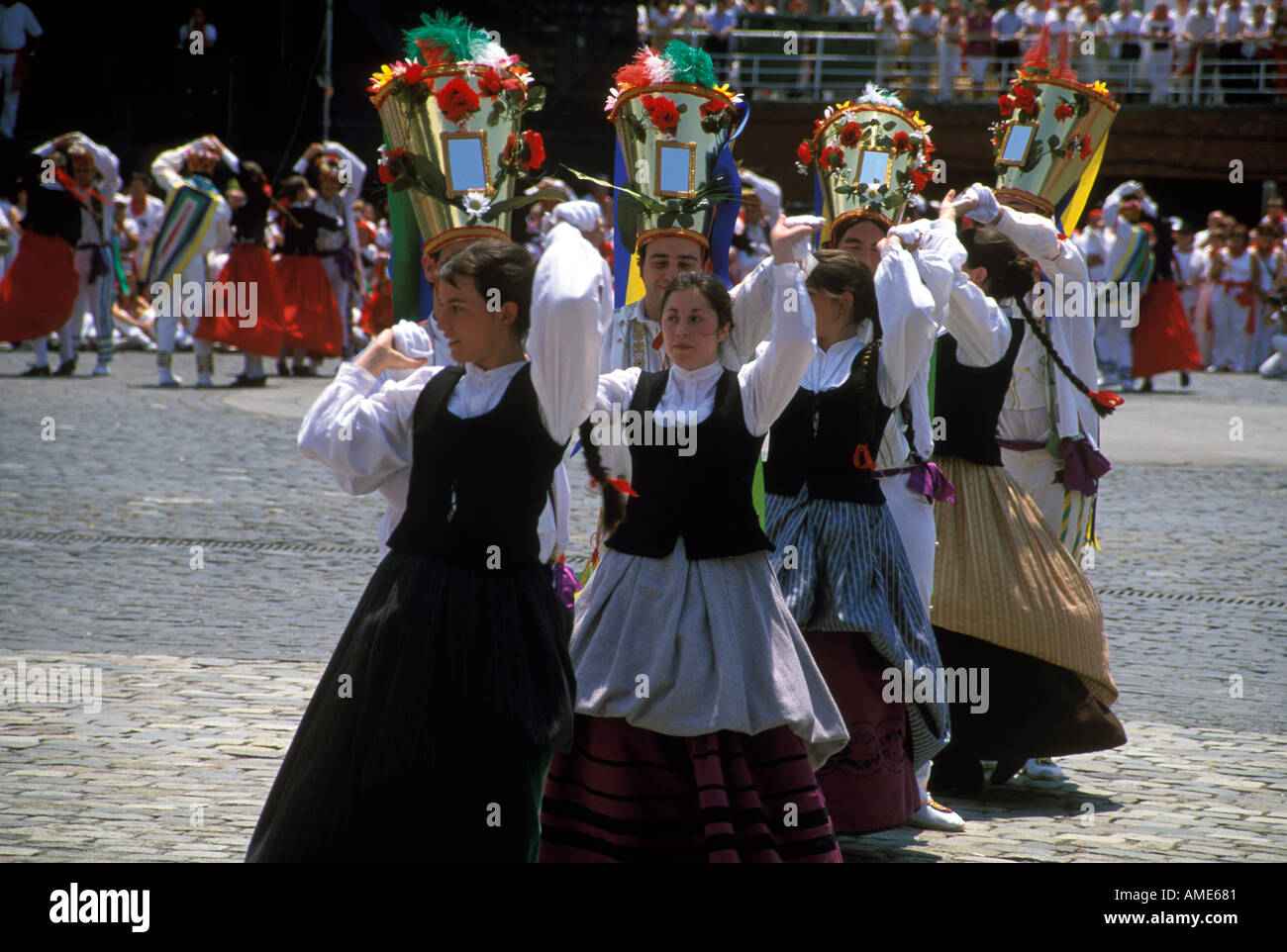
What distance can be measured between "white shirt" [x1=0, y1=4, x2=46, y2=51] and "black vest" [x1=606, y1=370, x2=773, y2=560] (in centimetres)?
1868

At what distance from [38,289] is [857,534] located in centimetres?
1261

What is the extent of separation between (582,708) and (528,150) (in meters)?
1.66

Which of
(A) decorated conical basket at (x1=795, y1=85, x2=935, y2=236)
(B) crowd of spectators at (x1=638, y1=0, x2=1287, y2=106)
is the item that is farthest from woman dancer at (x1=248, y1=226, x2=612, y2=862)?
(B) crowd of spectators at (x1=638, y1=0, x2=1287, y2=106)

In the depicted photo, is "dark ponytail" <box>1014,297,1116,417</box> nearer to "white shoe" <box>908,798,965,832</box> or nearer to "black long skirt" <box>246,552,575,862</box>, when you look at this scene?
"white shoe" <box>908,798,965,832</box>

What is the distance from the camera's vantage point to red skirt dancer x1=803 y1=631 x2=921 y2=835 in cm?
446

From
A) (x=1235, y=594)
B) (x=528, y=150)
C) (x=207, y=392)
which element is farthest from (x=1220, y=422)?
(x=528, y=150)

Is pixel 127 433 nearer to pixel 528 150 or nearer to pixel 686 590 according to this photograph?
pixel 528 150

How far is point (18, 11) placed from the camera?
2025 centimetres

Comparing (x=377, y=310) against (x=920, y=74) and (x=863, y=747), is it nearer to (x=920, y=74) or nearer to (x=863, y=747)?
(x=920, y=74)

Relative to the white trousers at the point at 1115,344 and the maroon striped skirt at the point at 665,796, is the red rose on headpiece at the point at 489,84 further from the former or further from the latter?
the white trousers at the point at 1115,344

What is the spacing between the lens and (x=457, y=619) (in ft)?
11.2

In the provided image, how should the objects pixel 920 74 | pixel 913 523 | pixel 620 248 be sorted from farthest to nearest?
pixel 920 74, pixel 620 248, pixel 913 523

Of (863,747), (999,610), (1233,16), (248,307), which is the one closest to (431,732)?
(863,747)

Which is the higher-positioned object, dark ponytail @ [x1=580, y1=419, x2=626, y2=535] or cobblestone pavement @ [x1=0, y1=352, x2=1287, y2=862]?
dark ponytail @ [x1=580, y1=419, x2=626, y2=535]
